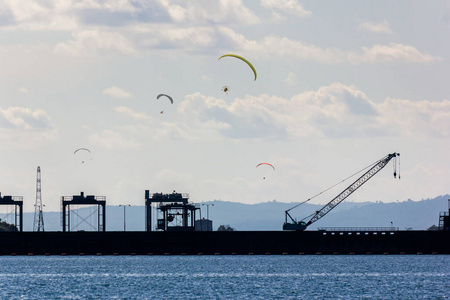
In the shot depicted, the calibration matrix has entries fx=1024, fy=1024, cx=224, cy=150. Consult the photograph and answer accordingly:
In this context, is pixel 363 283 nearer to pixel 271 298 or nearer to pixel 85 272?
pixel 271 298

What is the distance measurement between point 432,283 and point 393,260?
6104 cm

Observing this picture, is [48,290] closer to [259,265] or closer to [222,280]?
[222,280]

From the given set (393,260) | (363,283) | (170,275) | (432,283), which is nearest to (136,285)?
(170,275)

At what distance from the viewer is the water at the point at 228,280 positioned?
108 meters

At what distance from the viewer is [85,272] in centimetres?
14800

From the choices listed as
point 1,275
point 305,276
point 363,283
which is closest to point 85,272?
point 1,275

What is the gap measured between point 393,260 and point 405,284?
62482 millimetres

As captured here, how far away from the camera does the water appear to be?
353ft

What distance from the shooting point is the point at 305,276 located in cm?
13512

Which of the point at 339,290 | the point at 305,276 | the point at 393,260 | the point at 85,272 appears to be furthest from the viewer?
the point at 393,260

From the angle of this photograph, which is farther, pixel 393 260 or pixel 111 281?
pixel 393 260

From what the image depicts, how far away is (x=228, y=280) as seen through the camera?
128 meters

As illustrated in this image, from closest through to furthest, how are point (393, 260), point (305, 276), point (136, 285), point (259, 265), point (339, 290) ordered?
point (339, 290), point (136, 285), point (305, 276), point (259, 265), point (393, 260)

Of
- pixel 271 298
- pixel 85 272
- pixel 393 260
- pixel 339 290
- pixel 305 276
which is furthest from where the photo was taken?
pixel 393 260
